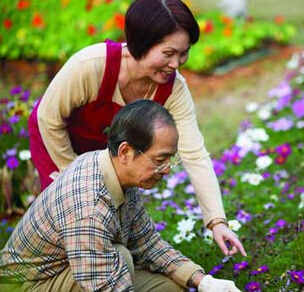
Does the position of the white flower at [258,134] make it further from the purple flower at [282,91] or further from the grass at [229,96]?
the purple flower at [282,91]

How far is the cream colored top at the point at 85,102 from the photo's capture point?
3035 millimetres

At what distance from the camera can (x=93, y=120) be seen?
127 inches

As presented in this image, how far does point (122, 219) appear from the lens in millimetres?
2766

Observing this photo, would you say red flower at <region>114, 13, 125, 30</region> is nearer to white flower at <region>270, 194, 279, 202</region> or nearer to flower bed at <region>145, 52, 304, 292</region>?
flower bed at <region>145, 52, 304, 292</region>

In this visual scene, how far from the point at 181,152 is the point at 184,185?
3.69 feet

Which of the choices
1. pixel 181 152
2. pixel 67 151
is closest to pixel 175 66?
pixel 181 152

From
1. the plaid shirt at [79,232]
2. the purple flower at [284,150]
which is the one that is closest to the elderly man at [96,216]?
the plaid shirt at [79,232]

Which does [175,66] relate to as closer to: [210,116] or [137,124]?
[137,124]

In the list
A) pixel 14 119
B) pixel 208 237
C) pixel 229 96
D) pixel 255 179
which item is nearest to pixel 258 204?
pixel 255 179

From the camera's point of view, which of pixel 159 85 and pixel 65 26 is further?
pixel 65 26

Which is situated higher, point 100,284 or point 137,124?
point 137,124

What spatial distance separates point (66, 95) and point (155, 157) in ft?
2.34

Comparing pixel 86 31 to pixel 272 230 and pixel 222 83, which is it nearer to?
pixel 222 83

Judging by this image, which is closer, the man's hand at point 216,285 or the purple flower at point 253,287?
the man's hand at point 216,285
